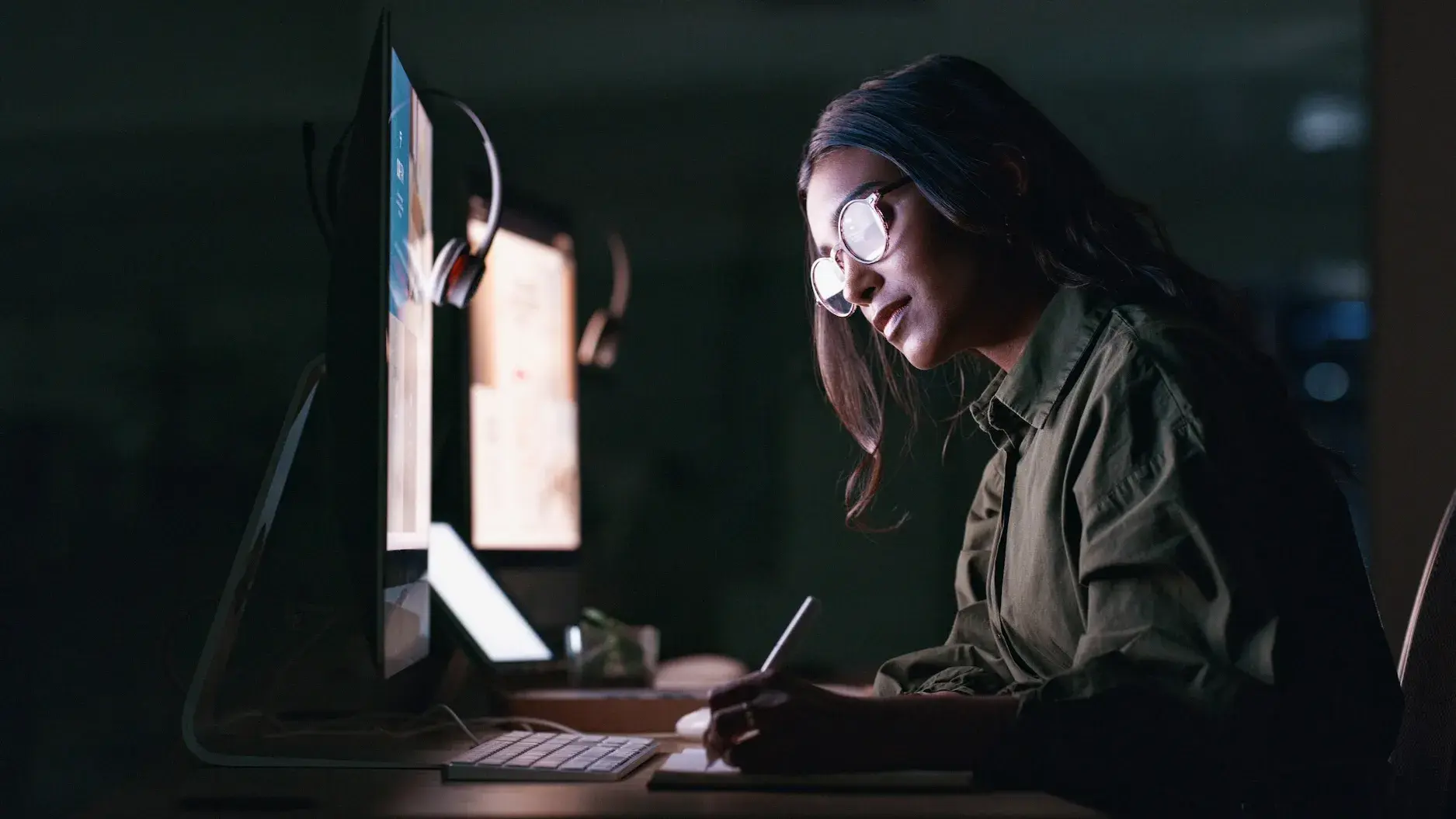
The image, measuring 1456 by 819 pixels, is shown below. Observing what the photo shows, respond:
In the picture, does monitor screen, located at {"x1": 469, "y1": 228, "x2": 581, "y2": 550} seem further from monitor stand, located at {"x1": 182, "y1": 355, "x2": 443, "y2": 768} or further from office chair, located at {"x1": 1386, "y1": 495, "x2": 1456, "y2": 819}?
office chair, located at {"x1": 1386, "y1": 495, "x2": 1456, "y2": 819}

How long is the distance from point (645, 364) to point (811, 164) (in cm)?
141

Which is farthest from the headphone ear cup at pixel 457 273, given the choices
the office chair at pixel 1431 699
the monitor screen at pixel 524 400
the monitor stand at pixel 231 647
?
the office chair at pixel 1431 699

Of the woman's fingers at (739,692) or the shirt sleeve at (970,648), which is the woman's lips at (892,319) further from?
the woman's fingers at (739,692)

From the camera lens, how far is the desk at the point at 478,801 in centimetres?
74

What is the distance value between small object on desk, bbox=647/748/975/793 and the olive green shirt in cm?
4

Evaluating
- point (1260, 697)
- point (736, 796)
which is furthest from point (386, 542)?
point (1260, 697)

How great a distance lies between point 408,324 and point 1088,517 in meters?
0.66

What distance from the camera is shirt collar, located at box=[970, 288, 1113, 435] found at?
104 cm

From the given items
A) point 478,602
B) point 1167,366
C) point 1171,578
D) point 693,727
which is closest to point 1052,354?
point 1167,366

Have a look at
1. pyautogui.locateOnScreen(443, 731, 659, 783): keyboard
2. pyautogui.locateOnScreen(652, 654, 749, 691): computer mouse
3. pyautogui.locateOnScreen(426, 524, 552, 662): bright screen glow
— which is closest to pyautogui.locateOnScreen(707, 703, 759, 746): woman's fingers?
pyautogui.locateOnScreen(443, 731, 659, 783): keyboard

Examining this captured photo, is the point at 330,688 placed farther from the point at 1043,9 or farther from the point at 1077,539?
the point at 1043,9

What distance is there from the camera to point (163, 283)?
128 cm

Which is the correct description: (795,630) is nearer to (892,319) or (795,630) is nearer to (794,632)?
(794,632)

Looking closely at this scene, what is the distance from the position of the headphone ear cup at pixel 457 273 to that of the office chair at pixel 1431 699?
0.97 metres
